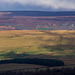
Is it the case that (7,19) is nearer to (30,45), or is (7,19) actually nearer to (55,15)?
(55,15)

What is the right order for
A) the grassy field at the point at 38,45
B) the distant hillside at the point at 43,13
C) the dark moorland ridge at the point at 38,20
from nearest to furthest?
the grassy field at the point at 38,45
the dark moorland ridge at the point at 38,20
the distant hillside at the point at 43,13

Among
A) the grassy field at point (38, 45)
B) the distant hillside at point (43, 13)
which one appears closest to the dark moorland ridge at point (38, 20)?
the distant hillside at point (43, 13)

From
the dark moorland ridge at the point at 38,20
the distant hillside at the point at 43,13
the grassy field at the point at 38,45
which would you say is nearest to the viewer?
the grassy field at the point at 38,45

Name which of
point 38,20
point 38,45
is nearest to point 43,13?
point 38,20

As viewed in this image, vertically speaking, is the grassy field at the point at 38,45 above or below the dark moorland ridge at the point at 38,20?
below

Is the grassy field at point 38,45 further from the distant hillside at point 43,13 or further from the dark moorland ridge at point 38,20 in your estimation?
the distant hillside at point 43,13
